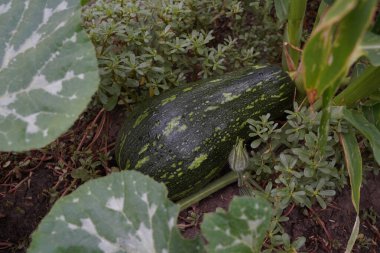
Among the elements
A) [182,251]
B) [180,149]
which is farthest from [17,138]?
[180,149]

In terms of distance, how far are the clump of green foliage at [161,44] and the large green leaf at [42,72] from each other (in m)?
0.44

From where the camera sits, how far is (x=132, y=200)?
975 mm

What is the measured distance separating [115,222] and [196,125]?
1.87ft

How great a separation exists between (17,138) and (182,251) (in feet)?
1.31

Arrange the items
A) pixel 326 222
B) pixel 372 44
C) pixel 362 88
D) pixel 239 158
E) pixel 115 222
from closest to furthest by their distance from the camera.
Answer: pixel 115 222
pixel 372 44
pixel 239 158
pixel 362 88
pixel 326 222

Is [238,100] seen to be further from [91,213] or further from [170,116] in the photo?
[91,213]

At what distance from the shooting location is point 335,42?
822 mm

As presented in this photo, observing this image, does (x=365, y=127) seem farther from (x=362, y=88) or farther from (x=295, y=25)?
(x=295, y=25)

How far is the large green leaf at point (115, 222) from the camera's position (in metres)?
0.94

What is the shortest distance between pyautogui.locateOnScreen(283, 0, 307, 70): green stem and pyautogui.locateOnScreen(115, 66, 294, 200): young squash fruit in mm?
133

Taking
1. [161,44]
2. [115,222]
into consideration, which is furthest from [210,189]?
[115,222]

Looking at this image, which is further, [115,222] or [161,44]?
[161,44]

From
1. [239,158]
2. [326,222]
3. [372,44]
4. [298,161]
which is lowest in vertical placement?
[326,222]

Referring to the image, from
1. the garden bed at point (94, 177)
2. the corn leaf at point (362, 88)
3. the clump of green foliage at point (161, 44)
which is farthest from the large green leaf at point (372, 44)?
the clump of green foliage at point (161, 44)
